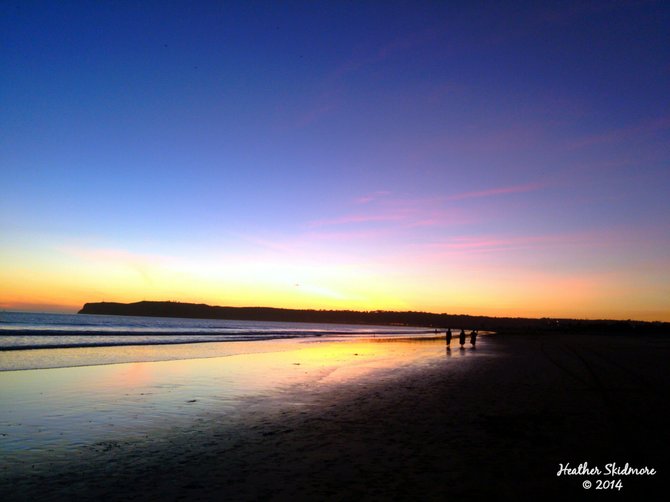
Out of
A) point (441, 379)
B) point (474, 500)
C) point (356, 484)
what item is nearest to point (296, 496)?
point (356, 484)

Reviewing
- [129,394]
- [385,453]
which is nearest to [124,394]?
[129,394]

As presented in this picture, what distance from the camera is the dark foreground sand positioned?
24.8 ft

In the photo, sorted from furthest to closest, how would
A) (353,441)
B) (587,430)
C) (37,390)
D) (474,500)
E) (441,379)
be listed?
1. (441,379)
2. (37,390)
3. (587,430)
4. (353,441)
5. (474,500)

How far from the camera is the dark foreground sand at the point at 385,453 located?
24.8ft

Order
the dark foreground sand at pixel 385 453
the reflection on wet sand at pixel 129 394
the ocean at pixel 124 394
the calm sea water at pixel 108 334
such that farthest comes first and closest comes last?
the calm sea water at pixel 108 334 → the reflection on wet sand at pixel 129 394 → the ocean at pixel 124 394 → the dark foreground sand at pixel 385 453

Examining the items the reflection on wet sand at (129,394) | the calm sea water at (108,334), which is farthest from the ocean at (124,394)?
the calm sea water at (108,334)

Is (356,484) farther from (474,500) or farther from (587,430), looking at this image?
(587,430)

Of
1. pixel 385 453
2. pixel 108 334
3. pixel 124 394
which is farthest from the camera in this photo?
pixel 108 334

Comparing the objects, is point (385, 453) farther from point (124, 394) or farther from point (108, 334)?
point (108, 334)

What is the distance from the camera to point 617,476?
830 centimetres

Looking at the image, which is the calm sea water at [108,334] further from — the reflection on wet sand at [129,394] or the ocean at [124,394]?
the reflection on wet sand at [129,394]

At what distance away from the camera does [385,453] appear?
9695 mm

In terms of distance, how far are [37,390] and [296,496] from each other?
14.5 metres

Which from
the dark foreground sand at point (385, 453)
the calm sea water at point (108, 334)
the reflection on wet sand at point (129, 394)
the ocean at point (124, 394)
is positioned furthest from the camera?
the calm sea water at point (108, 334)
